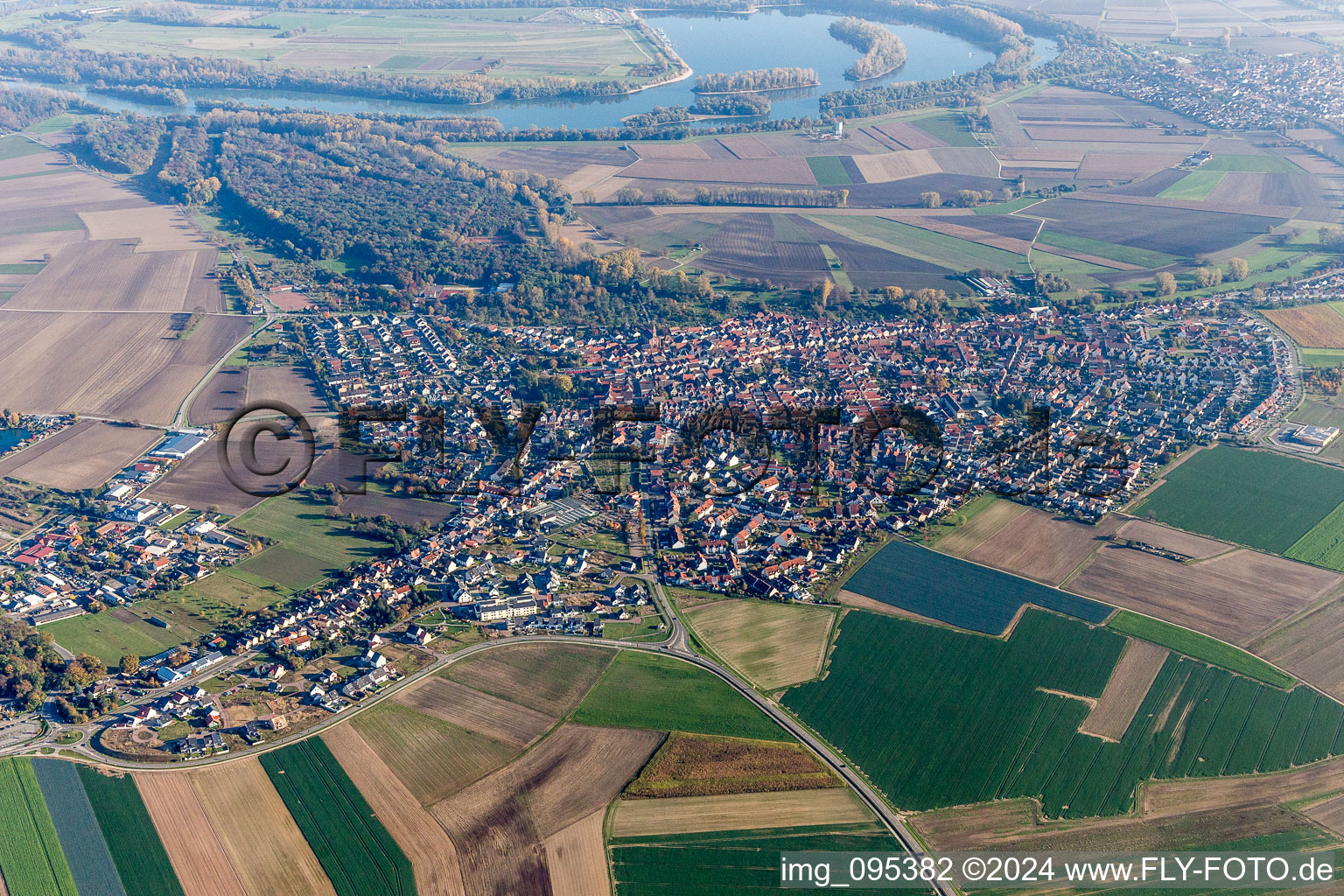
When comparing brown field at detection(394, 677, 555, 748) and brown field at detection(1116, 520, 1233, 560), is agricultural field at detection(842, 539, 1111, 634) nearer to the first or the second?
brown field at detection(1116, 520, 1233, 560)

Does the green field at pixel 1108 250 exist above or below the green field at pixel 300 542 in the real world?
above

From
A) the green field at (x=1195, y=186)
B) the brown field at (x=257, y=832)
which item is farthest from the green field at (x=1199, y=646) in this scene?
the green field at (x=1195, y=186)

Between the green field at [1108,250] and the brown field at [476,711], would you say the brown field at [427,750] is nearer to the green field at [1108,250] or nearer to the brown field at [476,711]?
the brown field at [476,711]

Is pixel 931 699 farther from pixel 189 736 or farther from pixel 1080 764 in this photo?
pixel 189 736

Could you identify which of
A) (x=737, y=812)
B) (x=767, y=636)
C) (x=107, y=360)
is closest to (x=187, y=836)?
(x=737, y=812)

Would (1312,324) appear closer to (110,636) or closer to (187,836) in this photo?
(187,836)

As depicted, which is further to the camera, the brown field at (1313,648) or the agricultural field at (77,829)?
the brown field at (1313,648)
